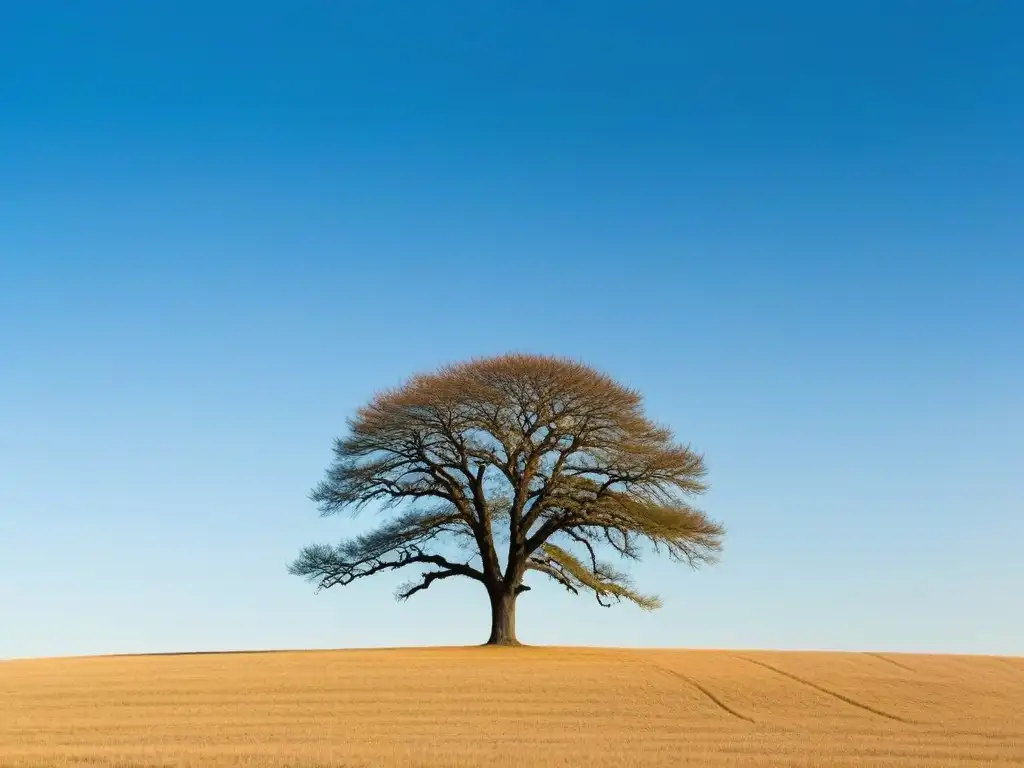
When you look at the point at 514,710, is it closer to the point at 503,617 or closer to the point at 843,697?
the point at 843,697

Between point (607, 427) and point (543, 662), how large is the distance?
10562mm

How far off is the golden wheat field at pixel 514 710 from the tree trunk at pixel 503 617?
1.64 m

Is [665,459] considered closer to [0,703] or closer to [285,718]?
[285,718]

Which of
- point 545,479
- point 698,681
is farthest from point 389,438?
point 698,681

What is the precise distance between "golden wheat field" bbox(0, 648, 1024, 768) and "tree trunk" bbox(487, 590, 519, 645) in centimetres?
164

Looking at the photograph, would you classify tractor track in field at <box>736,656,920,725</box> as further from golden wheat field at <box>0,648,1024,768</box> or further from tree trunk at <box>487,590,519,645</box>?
tree trunk at <box>487,590,519,645</box>

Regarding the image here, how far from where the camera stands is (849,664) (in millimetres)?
42188

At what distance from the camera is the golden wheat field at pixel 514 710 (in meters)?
24.1

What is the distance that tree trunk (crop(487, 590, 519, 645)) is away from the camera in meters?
46.3

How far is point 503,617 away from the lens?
46.4 meters

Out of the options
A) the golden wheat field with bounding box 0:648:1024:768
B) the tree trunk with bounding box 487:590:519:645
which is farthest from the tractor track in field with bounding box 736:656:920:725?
the tree trunk with bounding box 487:590:519:645

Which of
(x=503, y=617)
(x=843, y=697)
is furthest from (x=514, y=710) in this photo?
(x=503, y=617)

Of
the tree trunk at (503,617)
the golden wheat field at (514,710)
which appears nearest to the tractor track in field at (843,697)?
the golden wheat field at (514,710)

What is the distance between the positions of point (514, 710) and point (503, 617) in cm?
1585
